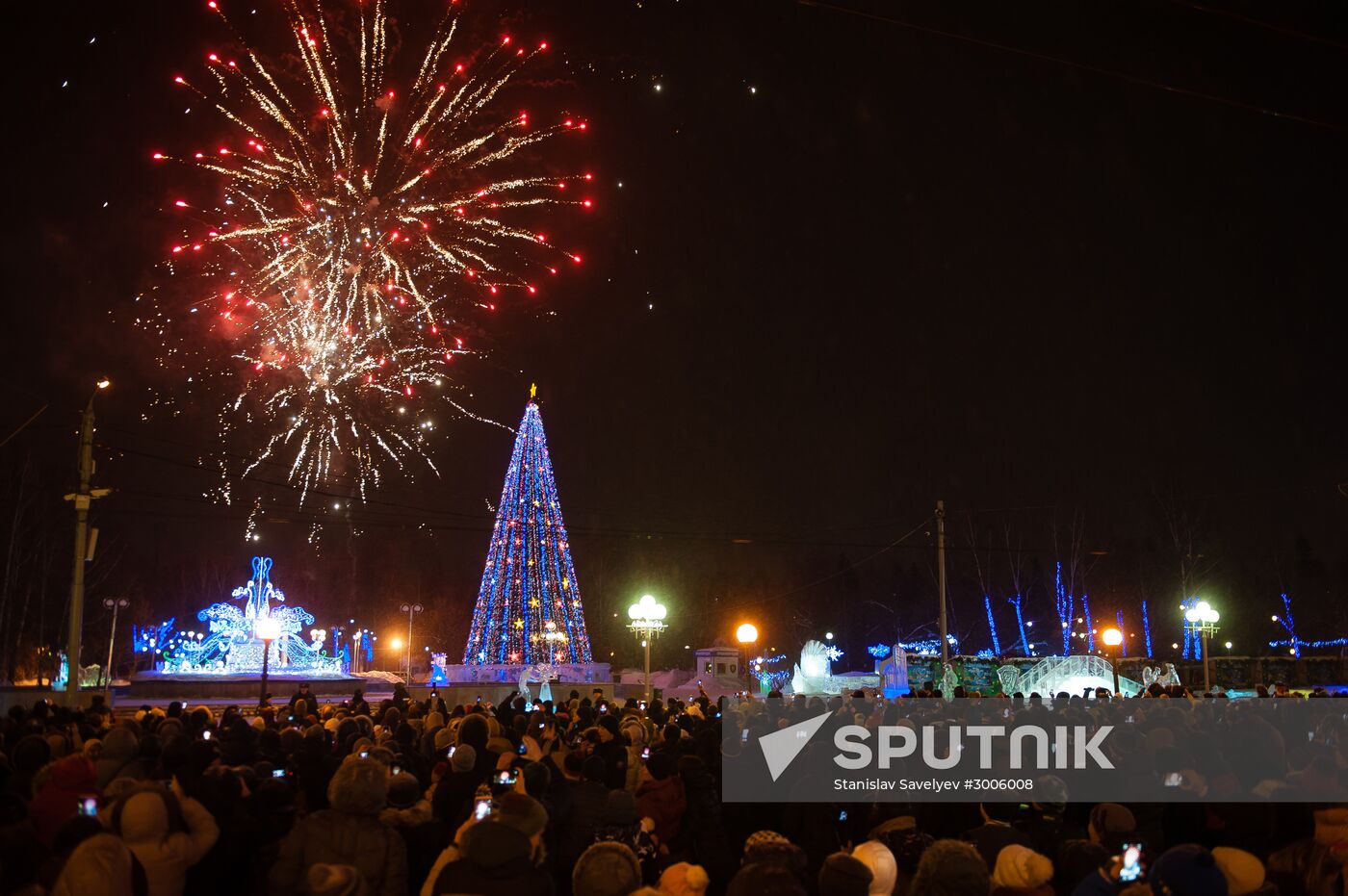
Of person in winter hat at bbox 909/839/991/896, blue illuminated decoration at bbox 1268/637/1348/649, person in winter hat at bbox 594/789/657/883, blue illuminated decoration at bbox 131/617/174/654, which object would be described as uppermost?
blue illuminated decoration at bbox 131/617/174/654

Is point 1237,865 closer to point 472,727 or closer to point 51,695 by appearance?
point 472,727

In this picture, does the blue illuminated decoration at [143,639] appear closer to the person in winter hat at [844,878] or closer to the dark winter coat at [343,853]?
the dark winter coat at [343,853]

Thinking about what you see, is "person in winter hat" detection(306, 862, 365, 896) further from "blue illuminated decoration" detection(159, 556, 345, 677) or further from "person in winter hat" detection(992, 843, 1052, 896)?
"blue illuminated decoration" detection(159, 556, 345, 677)

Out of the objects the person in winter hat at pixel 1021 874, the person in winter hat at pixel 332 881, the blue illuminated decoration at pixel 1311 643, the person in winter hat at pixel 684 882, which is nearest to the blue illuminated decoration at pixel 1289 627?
the blue illuminated decoration at pixel 1311 643

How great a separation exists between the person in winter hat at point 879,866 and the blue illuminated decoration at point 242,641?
3695cm

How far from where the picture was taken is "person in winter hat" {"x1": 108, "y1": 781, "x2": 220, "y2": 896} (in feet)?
17.2

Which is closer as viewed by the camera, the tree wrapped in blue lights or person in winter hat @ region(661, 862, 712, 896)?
person in winter hat @ region(661, 862, 712, 896)

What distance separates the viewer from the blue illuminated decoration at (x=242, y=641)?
1539 inches

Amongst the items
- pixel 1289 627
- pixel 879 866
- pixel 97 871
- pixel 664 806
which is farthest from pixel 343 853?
pixel 1289 627

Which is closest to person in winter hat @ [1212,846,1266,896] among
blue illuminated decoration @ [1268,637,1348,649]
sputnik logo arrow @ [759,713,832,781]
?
sputnik logo arrow @ [759,713,832,781]

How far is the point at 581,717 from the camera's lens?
13992mm

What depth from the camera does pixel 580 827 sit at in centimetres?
716

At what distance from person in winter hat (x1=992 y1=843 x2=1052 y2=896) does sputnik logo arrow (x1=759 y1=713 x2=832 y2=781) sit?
4685 millimetres

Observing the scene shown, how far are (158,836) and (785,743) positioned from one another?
662 centimetres
